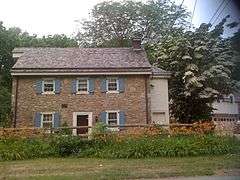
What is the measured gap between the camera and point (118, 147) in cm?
1817

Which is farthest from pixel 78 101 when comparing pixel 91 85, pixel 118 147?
pixel 118 147

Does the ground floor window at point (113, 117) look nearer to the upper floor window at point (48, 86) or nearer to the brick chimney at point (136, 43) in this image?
the upper floor window at point (48, 86)

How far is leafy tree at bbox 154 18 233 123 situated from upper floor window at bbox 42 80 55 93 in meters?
9.12

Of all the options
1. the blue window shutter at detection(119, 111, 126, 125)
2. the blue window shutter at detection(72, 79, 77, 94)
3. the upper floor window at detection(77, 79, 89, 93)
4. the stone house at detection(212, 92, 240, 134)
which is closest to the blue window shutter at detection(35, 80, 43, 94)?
the blue window shutter at detection(72, 79, 77, 94)

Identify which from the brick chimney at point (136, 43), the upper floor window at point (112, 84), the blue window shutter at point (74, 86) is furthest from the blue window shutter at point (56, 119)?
the brick chimney at point (136, 43)

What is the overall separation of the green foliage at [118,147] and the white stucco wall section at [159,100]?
460 inches

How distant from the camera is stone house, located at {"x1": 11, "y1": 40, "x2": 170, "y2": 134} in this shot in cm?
2769

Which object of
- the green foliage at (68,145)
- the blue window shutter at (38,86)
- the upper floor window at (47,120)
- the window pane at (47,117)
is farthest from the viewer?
the blue window shutter at (38,86)

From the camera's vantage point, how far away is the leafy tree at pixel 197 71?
29516 mm

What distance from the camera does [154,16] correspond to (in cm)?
5291

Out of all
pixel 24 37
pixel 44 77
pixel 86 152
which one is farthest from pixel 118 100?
pixel 24 37

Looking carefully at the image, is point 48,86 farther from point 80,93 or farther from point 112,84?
point 112,84

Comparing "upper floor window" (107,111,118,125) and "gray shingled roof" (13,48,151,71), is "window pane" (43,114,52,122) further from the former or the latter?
"upper floor window" (107,111,118,125)

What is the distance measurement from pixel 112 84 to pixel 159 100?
427 cm
